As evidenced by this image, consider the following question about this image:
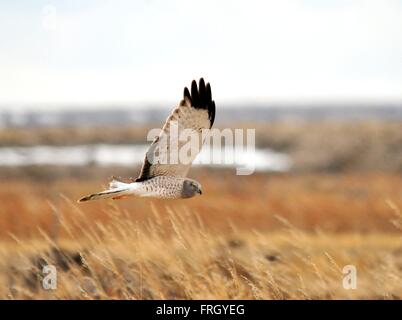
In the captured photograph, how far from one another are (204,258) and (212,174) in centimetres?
1673

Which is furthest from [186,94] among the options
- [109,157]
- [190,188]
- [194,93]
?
[109,157]

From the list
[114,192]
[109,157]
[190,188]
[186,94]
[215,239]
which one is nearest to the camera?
[114,192]

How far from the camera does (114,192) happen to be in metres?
4.07

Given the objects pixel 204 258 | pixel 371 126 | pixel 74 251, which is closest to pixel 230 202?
pixel 74 251

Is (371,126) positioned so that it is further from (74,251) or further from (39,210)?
(74,251)

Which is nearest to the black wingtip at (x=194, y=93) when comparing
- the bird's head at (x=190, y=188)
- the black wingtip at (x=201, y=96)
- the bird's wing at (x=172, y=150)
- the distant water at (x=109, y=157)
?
the black wingtip at (x=201, y=96)

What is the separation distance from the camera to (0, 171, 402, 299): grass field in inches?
207

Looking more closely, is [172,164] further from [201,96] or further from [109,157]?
[109,157]

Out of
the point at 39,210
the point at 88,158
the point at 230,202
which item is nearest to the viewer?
the point at 39,210

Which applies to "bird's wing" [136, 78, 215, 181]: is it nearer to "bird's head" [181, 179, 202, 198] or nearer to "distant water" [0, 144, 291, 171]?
"bird's head" [181, 179, 202, 198]

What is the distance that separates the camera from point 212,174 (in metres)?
23.0

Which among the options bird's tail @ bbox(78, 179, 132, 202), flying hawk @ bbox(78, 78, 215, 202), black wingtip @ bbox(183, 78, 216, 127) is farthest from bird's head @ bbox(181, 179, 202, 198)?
black wingtip @ bbox(183, 78, 216, 127)

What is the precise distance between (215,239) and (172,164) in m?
3.58

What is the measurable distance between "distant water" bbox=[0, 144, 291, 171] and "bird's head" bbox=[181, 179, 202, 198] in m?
16.3
